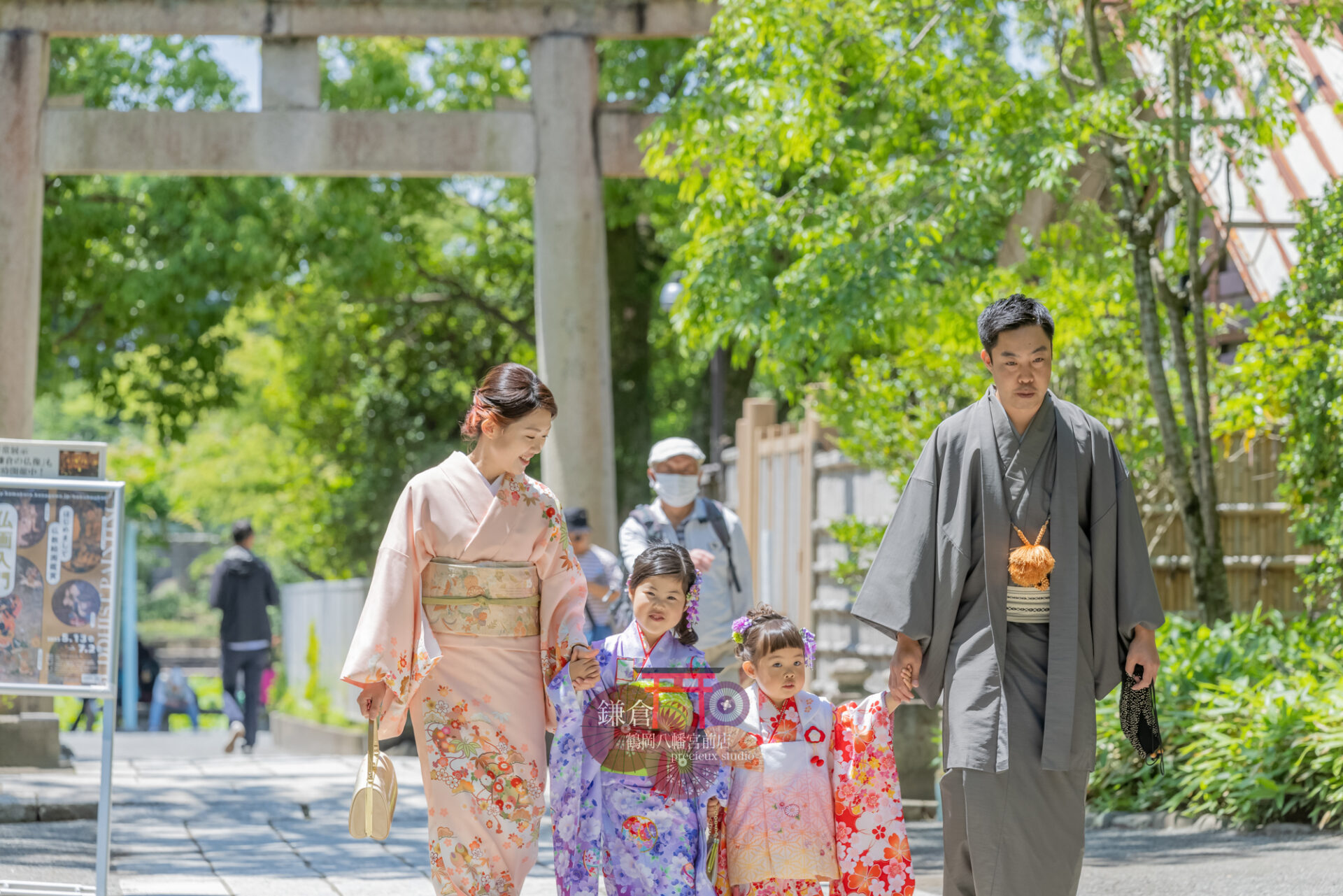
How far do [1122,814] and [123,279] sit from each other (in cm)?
1042

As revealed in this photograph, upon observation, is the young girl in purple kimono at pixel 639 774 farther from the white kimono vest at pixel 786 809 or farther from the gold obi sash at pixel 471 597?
the gold obi sash at pixel 471 597

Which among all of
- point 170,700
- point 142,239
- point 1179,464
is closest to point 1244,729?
point 1179,464

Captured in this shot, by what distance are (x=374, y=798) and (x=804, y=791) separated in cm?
126

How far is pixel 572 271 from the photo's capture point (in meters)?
9.93

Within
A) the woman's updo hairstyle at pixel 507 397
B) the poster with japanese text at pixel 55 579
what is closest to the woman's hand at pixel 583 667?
the woman's updo hairstyle at pixel 507 397

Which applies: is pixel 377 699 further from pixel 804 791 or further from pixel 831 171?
pixel 831 171

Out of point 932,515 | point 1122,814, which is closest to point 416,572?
point 932,515

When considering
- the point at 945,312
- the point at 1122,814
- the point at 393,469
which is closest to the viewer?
the point at 1122,814

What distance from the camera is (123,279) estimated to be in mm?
13648

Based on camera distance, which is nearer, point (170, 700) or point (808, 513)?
point (808, 513)

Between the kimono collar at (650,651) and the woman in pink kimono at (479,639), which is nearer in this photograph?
the woman in pink kimono at (479,639)

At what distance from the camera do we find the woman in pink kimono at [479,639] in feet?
13.5

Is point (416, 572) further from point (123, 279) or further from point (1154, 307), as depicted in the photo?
point (123, 279)

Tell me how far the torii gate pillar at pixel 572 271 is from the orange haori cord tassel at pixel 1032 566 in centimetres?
610
